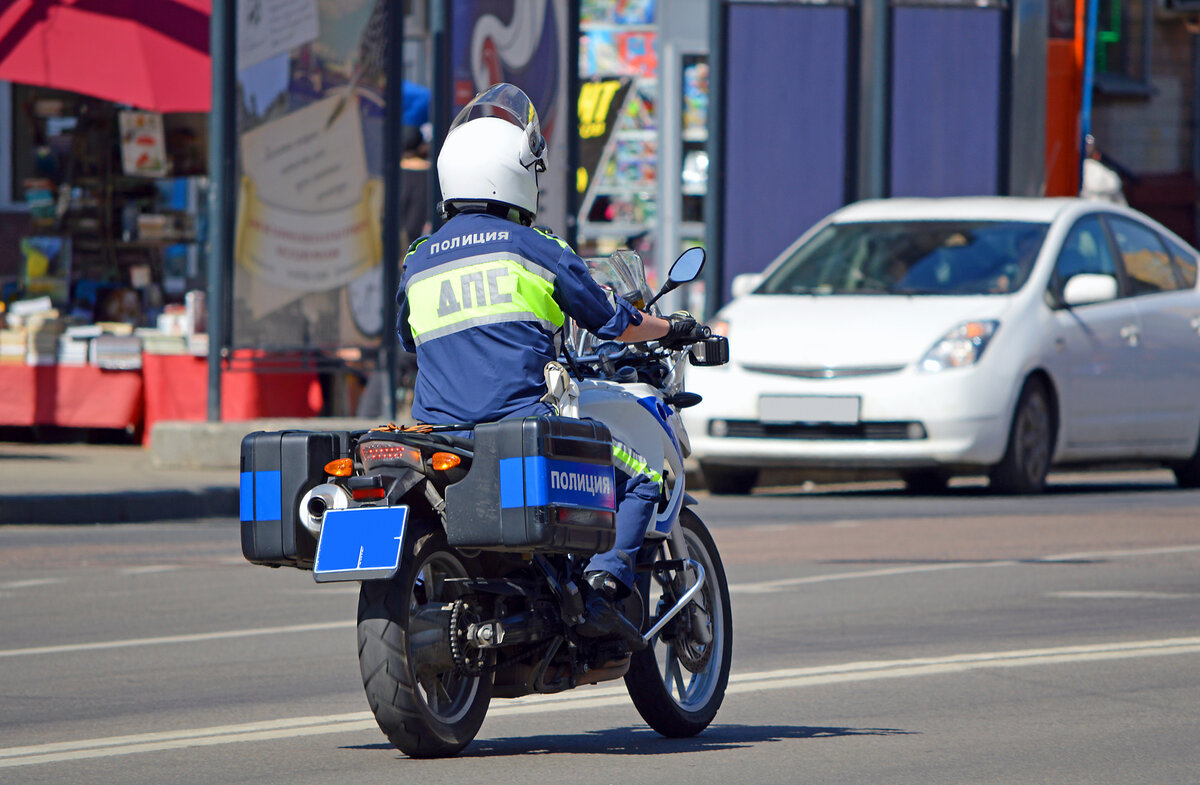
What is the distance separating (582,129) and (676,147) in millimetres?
954

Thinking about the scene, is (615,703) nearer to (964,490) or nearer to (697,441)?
(697,441)

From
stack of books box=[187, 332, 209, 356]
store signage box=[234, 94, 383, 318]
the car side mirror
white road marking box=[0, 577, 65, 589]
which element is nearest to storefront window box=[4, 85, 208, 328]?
stack of books box=[187, 332, 209, 356]

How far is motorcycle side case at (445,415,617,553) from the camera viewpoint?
5379 mm

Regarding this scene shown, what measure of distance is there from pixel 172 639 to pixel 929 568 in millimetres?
3690

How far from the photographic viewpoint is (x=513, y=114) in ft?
19.3

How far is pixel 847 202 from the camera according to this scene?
61.3 ft

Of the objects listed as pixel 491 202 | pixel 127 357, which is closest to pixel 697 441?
pixel 127 357

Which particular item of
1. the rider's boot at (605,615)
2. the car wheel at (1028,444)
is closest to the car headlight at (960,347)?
the car wheel at (1028,444)

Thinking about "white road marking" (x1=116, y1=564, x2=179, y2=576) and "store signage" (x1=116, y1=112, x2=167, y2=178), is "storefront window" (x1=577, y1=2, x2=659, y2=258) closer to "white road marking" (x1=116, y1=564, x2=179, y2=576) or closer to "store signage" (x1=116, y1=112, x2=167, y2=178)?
"store signage" (x1=116, y1=112, x2=167, y2=178)

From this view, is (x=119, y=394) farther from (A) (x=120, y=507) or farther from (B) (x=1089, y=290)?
(B) (x=1089, y=290)

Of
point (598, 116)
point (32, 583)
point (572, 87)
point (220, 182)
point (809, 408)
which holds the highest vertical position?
point (598, 116)

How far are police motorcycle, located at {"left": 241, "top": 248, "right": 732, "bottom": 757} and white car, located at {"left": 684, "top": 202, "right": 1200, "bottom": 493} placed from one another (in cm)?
674

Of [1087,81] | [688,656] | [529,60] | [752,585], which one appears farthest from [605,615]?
[1087,81]

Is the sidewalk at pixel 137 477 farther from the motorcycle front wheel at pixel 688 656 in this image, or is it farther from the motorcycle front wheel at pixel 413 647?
the motorcycle front wheel at pixel 413 647
